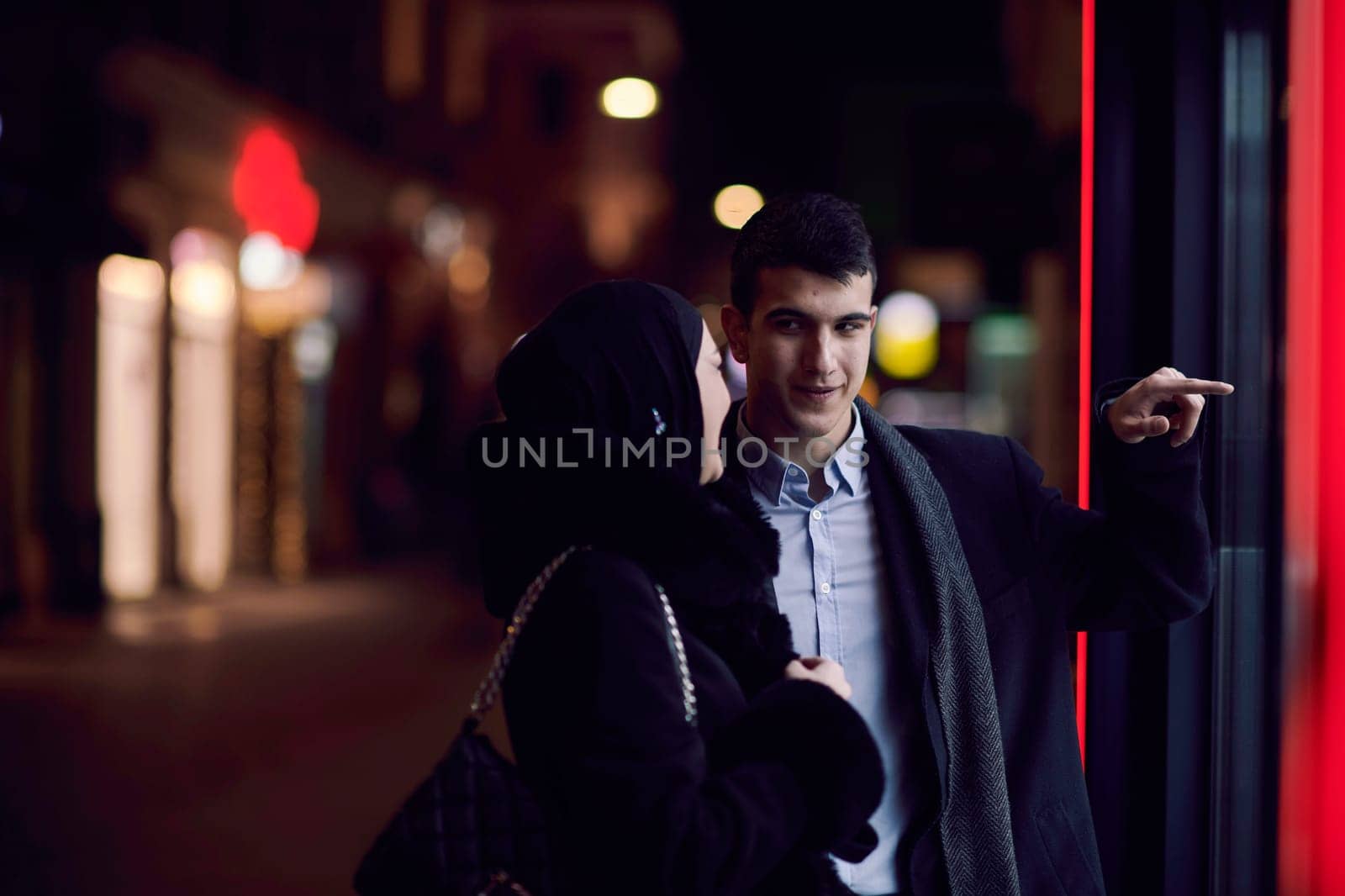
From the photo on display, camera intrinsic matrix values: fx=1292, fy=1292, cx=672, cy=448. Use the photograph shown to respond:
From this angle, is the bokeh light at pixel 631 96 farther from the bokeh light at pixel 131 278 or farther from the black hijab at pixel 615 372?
the black hijab at pixel 615 372

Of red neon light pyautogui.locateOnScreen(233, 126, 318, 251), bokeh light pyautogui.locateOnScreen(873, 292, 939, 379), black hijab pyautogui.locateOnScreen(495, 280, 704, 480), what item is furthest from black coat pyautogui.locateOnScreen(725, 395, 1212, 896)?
bokeh light pyautogui.locateOnScreen(873, 292, 939, 379)

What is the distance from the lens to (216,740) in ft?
22.4

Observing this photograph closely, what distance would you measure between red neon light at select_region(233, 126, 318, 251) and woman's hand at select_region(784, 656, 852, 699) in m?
12.6

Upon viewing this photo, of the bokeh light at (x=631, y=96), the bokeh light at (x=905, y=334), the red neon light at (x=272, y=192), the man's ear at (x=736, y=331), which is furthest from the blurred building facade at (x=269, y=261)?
the man's ear at (x=736, y=331)

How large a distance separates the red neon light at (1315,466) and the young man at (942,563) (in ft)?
0.91

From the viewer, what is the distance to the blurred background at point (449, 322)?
2.30 m

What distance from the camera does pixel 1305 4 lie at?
2.22m

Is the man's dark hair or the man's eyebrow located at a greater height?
the man's dark hair

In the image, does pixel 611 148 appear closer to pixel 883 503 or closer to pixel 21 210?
pixel 21 210

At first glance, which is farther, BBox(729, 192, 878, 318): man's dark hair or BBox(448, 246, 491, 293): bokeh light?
BBox(448, 246, 491, 293): bokeh light

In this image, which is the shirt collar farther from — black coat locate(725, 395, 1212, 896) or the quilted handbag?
the quilted handbag

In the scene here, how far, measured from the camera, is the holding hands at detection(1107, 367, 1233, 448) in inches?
75.2

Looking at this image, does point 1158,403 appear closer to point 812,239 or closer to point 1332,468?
point 1332,468

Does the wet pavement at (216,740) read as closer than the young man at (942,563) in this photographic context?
No
